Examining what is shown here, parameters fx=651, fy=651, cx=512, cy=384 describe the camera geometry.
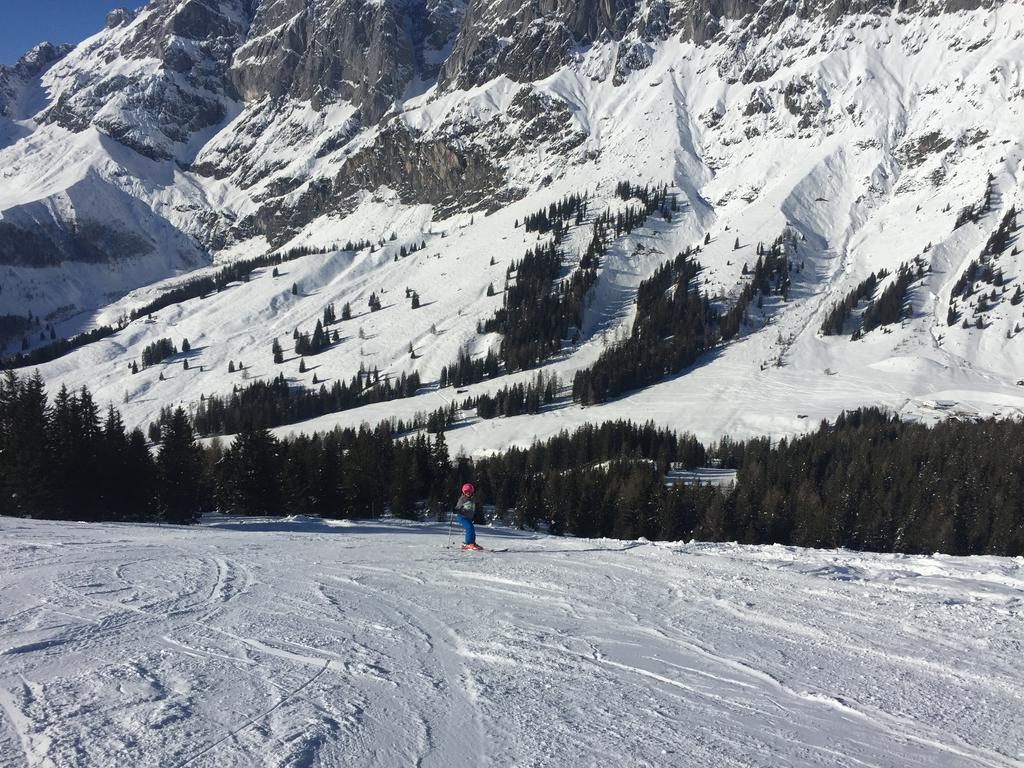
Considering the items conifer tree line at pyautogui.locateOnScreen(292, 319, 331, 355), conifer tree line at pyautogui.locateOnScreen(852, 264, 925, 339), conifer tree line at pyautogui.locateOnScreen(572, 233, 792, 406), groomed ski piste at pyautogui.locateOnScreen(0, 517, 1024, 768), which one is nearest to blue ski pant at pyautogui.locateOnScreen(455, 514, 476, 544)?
groomed ski piste at pyautogui.locateOnScreen(0, 517, 1024, 768)

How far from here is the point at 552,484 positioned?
213 feet

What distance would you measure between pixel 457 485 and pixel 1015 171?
190275 mm

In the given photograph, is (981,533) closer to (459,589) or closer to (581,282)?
(459,589)

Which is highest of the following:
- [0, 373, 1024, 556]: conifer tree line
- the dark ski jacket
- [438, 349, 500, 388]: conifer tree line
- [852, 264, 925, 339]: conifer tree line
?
A: [852, 264, 925, 339]: conifer tree line

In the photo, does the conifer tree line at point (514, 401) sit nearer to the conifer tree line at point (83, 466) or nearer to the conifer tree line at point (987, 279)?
the conifer tree line at point (987, 279)

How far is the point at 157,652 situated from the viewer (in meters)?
6.95

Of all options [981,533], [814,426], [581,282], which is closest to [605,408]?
[814,426]

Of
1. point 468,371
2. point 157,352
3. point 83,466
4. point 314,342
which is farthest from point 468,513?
point 157,352

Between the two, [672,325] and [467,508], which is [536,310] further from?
[467,508]

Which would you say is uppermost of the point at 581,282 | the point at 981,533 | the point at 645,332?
the point at 581,282

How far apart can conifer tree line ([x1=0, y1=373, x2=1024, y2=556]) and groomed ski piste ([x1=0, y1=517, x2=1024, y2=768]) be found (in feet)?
85.1

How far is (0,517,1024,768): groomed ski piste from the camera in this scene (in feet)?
17.5

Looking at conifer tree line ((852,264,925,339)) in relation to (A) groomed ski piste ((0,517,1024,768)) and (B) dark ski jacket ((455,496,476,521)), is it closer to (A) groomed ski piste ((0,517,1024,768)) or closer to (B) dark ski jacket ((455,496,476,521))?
(B) dark ski jacket ((455,496,476,521))

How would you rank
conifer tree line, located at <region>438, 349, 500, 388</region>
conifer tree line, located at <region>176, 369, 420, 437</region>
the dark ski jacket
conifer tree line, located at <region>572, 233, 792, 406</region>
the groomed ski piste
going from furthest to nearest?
conifer tree line, located at <region>438, 349, 500, 388</region> < conifer tree line, located at <region>176, 369, 420, 437</region> < conifer tree line, located at <region>572, 233, 792, 406</region> < the dark ski jacket < the groomed ski piste
